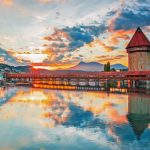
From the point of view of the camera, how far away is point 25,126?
11.0m

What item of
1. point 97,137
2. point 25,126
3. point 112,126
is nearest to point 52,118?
point 25,126

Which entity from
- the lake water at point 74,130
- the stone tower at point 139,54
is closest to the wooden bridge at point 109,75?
the stone tower at point 139,54

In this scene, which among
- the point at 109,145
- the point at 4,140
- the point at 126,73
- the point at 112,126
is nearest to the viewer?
the point at 109,145

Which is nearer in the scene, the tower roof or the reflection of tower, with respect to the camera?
the reflection of tower

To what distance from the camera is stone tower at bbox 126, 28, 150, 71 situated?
3722 cm

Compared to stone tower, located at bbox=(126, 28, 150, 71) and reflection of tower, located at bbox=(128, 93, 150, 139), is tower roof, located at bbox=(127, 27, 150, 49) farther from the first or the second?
reflection of tower, located at bbox=(128, 93, 150, 139)

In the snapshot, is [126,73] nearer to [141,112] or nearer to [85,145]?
[141,112]

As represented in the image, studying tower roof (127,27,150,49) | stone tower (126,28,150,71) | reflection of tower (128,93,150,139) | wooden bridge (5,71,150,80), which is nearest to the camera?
reflection of tower (128,93,150,139)

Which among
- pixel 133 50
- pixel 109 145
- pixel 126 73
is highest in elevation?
pixel 133 50

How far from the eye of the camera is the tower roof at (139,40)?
37562mm

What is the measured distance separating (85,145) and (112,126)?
2.71m

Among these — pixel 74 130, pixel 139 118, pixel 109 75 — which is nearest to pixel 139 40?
pixel 109 75

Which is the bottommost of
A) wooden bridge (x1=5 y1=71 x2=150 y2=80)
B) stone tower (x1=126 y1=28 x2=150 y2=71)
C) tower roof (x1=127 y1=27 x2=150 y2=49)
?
wooden bridge (x1=5 y1=71 x2=150 y2=80)

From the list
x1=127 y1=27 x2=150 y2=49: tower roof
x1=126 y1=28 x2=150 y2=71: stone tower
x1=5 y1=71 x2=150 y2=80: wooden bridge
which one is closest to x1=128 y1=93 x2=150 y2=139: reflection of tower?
x1=5 y1=71 x2=150 y2=80: wooden bridge
